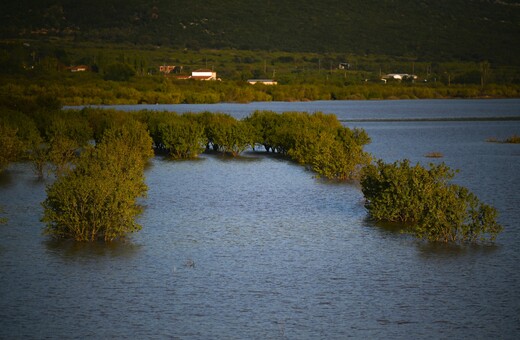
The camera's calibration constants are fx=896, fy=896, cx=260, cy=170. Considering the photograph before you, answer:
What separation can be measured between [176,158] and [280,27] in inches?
5930

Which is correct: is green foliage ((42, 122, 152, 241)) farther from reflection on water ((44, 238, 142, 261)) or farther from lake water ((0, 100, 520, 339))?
Answer: lake water ((0, 100, 520, 339))

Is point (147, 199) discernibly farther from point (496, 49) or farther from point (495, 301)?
point (496, 49)

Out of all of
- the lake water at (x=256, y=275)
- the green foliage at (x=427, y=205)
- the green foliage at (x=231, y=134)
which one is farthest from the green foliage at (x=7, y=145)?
the green foliage at (x=427, y=205)

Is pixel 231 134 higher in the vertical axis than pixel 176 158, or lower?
higher

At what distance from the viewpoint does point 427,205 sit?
21734mm

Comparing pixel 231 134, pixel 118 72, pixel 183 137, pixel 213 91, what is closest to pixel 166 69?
pixel 118 72

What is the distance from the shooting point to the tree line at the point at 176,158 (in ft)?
66.3

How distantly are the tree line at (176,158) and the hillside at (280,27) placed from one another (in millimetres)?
129032

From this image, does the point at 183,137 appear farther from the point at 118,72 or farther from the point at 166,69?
the point at 166,69

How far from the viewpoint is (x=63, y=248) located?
64.9 ft

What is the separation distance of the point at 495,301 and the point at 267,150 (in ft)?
101

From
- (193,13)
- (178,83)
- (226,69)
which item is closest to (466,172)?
(178,83)

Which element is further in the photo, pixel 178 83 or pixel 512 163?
pixel 178 83

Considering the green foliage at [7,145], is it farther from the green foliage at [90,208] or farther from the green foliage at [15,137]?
the green foliage at [90,208]
